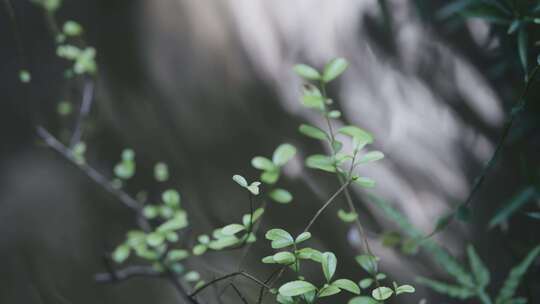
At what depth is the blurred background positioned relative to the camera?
1083 mm

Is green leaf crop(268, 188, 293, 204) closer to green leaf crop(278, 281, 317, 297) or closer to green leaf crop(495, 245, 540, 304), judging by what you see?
green leaf crop(278, 281, 317, 297)

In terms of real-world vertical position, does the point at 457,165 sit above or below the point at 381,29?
below

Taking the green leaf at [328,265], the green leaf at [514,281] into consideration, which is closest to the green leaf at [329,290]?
the green leaf at [328,265]

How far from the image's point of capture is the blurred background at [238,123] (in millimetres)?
1083

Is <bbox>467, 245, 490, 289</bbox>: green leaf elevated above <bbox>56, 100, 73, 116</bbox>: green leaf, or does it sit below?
below

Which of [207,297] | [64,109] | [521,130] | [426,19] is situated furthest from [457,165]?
[64,109]

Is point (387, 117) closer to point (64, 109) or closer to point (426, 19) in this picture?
point (426, 19)

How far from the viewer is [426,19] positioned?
3.49 feet

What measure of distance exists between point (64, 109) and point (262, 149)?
52 cm

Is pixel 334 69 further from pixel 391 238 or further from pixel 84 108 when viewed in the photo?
pixel 84 108

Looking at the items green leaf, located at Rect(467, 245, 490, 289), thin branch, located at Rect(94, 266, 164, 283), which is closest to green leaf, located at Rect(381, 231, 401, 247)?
green leaf, located at Rect(467, 245, 490, 289)

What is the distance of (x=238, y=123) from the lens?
116 centimetres

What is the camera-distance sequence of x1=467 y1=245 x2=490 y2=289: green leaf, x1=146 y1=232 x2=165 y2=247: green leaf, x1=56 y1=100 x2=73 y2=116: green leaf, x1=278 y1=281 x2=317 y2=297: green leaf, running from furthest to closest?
x1=56 y1=100 x2=73 y2=116: green leaf → x1=467 y1=245 x2=490 y2=289: green leaf → x1=146 y1=232 x2=165 y2=247: green leaf → x1=278 y1=281 x2=317 y2=297: green leaf

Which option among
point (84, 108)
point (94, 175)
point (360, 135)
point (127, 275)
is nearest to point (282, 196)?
point (360, 135)
